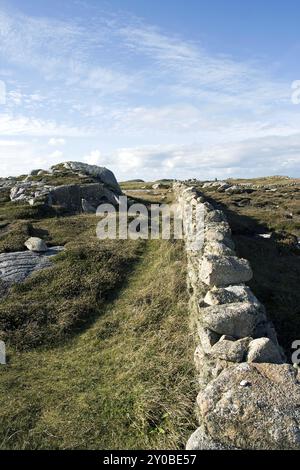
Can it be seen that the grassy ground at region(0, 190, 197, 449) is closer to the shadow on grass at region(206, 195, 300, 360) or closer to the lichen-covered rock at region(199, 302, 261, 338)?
the lichen-covered rock at region(199, 302, 261, 338)

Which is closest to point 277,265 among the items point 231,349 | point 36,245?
point 36,245

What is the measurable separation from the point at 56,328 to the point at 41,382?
9.01 feet

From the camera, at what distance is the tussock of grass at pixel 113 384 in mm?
7723

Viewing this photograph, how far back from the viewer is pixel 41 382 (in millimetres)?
9969

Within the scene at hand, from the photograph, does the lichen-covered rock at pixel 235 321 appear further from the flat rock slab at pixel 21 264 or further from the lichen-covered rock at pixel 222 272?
the flat rock slab at pixel 21 264

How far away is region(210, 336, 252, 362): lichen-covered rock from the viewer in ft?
23.4

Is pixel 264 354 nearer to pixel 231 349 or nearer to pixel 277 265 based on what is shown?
pixel 231 349

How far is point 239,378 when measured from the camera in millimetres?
6402

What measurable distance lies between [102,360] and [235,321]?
13.7 feet

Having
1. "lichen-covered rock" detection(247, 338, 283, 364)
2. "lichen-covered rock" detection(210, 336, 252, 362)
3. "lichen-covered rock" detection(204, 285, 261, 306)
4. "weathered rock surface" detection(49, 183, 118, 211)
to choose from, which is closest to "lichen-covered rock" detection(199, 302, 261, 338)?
"lichen-covered rock" detection(210, 336, 252, 362)

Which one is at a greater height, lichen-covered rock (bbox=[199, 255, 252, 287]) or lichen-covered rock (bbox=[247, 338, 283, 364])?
lichen-covered rock (bbox=[199, 255, 252, 287])

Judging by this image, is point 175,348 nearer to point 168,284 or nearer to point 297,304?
point 168,284

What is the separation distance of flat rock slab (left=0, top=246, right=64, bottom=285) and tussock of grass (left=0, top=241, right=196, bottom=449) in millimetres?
4545

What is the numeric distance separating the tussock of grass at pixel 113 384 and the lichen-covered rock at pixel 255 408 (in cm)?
148
